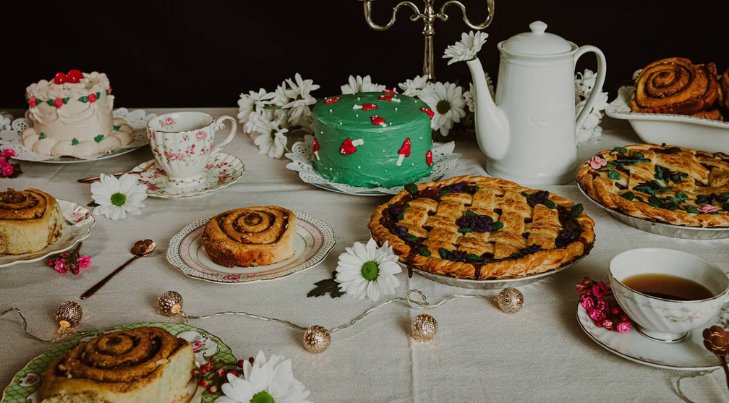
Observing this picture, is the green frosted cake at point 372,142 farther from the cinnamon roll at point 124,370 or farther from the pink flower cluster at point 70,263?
the cinnamon roll at point 124,370

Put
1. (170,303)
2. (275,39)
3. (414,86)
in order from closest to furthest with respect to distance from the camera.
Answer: (170,303)
(414,86)
(275,39)

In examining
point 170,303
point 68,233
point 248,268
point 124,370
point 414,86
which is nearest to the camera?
point 124,370

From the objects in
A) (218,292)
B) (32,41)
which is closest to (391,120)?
(218,292)

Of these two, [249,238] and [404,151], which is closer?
[249,238]

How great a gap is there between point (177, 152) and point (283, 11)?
1.40 meters

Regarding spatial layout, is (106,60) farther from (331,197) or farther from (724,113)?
(724,113)

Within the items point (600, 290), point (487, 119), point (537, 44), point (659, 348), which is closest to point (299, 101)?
point (487, 119)

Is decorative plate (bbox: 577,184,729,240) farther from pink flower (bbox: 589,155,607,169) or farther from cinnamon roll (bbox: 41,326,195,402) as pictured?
cinnamon roll (bbox: 41,326,195,402)

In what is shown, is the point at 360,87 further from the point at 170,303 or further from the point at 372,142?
the point at 170,303

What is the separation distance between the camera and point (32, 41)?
2717 millimetres

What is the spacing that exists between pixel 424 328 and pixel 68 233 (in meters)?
0.67

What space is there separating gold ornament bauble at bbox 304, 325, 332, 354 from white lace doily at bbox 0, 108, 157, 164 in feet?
2.81

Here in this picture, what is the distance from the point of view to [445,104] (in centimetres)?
160

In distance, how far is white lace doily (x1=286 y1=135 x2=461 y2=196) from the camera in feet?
4.42
